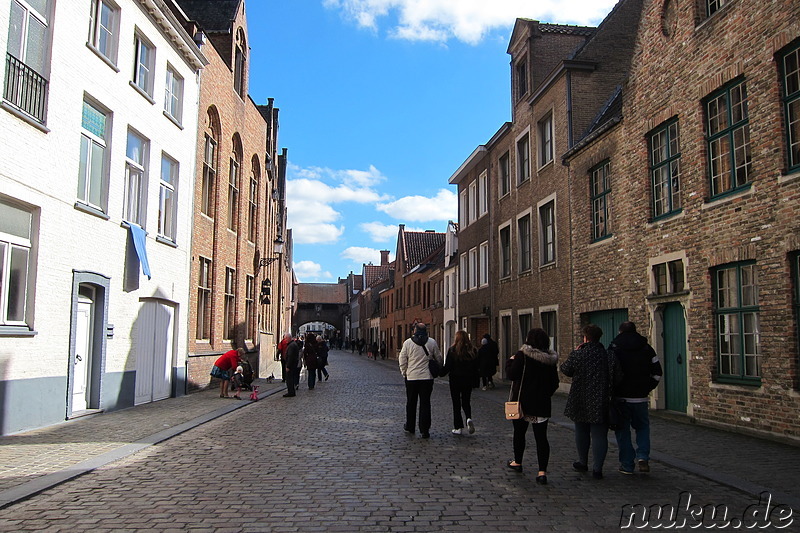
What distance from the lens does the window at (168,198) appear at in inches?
659

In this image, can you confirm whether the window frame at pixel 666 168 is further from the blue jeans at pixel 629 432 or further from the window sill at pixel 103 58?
the window sill at pixel 103 58

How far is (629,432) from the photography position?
751 cm

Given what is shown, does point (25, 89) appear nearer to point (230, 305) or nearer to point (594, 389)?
point (594, 389)

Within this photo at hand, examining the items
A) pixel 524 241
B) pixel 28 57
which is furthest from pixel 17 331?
pixel 524 241

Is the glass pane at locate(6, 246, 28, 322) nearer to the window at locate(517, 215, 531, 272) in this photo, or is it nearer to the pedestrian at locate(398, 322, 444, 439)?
the pedestrian at locate(398, 322, 444, 439)

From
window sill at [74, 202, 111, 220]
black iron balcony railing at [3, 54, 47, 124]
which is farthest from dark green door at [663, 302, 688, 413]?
black iron balcony railing at [3, 54, 47, 124]

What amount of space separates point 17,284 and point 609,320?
1215 cm

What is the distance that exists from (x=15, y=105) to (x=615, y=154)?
11913 mm

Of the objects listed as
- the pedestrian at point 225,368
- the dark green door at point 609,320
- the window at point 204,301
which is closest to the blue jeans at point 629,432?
the dark green door at point 609,320

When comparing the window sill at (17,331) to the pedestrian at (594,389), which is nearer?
the pedestrian at (594,389)

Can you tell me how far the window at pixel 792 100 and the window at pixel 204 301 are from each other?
15217mm

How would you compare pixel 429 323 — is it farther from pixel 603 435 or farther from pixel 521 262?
pixel 603 435

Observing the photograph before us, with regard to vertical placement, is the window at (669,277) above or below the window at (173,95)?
below

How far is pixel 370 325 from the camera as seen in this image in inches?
2854
